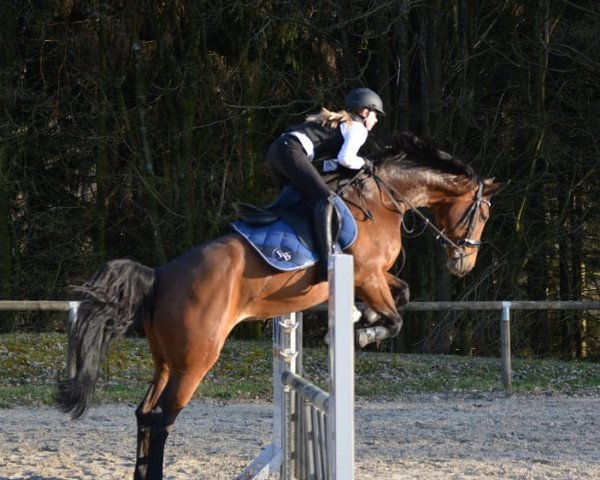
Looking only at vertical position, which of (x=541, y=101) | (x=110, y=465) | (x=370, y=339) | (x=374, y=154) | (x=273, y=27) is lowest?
(x=110, y=465)

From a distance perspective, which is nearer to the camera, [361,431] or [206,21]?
[361,431]

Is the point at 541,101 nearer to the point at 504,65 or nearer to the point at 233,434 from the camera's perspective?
the point at 504,65

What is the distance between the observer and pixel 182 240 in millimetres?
15180

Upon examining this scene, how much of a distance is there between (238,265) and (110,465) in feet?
6.35

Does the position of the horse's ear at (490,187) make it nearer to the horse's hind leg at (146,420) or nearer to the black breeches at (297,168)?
the black breeches at (297,168)

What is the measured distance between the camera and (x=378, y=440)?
23.3ft

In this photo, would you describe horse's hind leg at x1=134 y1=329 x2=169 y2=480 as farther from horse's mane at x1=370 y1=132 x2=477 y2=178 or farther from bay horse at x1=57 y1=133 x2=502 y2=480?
horse's mane at x1=370 y1=132 x2=477 y2=178

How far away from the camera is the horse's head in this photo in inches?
243

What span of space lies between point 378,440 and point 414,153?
7.51 ft

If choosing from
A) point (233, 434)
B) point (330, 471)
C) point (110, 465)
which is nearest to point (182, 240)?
point (233, 434)

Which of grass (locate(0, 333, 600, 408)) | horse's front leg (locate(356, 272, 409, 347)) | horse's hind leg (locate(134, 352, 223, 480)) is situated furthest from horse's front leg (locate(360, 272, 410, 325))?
grass (locate(0, 333, 600, 408))

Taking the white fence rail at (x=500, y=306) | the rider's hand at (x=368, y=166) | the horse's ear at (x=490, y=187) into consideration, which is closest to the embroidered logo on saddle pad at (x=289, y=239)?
the rider's hand at (x=368, y=166)

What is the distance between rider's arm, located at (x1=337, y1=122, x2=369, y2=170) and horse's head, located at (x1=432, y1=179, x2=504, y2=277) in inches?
36.6

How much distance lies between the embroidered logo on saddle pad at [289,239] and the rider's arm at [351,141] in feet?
0.91
